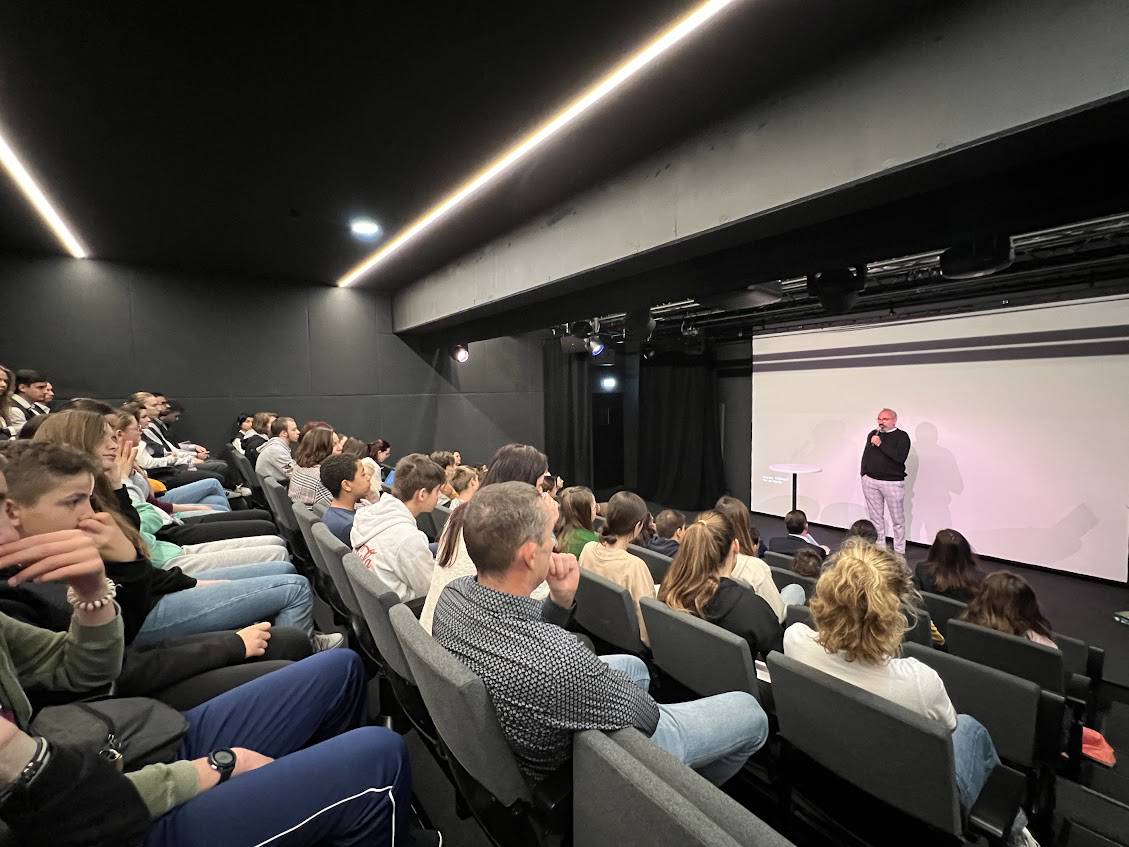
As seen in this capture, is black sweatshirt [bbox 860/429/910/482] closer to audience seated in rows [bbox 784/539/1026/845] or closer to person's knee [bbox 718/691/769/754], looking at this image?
audience seated in rows [bbox 784/539/1026/845]

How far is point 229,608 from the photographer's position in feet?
6.51

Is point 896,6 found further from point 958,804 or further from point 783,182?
point 958,804

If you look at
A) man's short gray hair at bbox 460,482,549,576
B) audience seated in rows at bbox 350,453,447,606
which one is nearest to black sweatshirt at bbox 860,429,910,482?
audience seated in rows at bbox 350,453,447,606

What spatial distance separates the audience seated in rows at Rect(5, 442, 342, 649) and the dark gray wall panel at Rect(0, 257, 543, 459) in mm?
4928

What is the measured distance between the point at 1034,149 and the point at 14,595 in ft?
11.1

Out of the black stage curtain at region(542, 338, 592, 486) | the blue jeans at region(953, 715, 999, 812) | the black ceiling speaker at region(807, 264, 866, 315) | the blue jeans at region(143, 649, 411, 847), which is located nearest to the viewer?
the blue jeans at region(143, 649, 411, 847)

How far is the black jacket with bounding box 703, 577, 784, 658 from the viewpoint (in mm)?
1999

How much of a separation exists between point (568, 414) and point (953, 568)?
6776 millimetres

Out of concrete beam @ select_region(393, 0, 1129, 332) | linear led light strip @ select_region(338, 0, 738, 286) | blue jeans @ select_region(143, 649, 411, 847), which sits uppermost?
linear led light strip @ select_region(338, 0, 738, 286)

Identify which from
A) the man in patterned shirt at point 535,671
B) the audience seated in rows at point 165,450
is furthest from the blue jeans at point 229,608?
the audience seated in rows at point 165,450

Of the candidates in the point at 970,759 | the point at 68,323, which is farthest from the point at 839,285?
the point at 68,323

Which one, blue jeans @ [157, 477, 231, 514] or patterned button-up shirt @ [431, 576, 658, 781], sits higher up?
patterned button-up shirt @ [431, 576, 658, 781]

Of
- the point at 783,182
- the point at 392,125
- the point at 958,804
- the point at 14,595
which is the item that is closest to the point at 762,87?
the point at 783,182

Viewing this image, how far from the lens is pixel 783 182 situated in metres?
2.29
